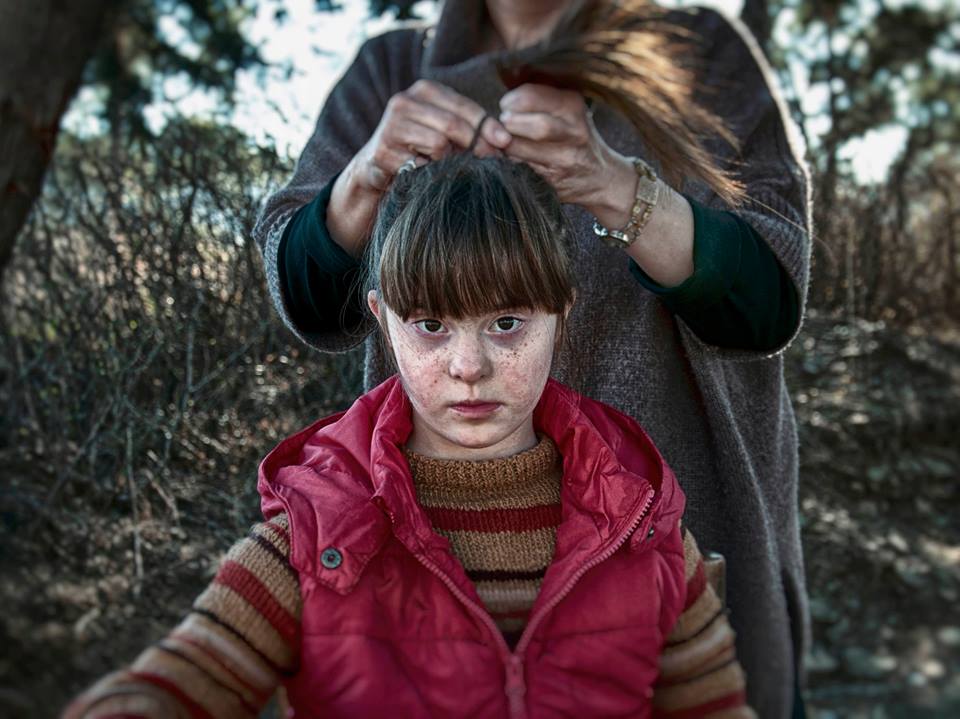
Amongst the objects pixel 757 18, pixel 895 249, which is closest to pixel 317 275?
pixel 757 18

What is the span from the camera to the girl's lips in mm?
1639

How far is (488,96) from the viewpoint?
2.00 metres

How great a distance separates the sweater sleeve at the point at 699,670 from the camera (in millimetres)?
1704

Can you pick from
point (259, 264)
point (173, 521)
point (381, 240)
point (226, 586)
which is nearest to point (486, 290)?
point (381, 240)

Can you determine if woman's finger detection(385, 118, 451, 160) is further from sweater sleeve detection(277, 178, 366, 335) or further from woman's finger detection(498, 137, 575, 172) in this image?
sweater sleeve detection(277, 178, 366, 335)

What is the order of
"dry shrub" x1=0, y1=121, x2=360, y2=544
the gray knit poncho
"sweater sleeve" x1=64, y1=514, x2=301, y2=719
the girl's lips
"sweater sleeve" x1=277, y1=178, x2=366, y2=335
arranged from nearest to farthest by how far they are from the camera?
"sweater sleeve" x1=64, y1=514, x2=301, y2=719 → the girl's lips → "sweater sleeve" x1=277, y1=178, x2=366, y2=335 → the gray knit poncho → "dry shrub" x1=0, y1=121, x2=360, y2=544

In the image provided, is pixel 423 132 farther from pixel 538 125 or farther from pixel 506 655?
pixel 506 655

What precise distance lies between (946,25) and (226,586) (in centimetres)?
682

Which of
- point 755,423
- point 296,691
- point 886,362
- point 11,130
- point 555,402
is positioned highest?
point 11,130

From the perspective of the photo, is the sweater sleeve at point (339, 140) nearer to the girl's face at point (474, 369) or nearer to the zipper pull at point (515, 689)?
the girl's face at point (474, 369)

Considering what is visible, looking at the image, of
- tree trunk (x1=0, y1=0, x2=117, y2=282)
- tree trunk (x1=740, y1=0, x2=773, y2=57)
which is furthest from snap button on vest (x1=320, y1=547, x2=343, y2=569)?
tree trunk (x1=740, y1=0, x2=773, y2=57)

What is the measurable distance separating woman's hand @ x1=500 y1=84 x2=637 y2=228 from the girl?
5 centimetres

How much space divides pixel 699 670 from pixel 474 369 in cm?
63

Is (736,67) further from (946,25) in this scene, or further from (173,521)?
(946,25)
